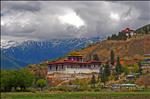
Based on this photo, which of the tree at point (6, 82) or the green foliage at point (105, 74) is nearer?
the tree at point (6, 82)

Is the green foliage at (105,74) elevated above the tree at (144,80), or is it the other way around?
the green foliage at (105,74)

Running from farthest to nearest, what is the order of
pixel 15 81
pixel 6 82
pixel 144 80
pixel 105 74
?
pixel 105 74 → pixel 144 80 → pixel 15 81 → pixel 6 82

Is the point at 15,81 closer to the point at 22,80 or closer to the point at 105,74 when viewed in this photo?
the point at 22,80

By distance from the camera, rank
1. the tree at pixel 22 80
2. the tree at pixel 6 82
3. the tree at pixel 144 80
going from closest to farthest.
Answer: the tree at pixel 6 82 → the tree at pixel 22 80 → the tree at pixel 144 80

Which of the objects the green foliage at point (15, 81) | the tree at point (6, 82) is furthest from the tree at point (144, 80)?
the tree at point (6, 82)

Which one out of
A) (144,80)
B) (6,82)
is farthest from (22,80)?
(144,80)

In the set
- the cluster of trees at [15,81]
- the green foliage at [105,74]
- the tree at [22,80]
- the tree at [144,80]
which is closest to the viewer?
the cluster of trees at [15,81]

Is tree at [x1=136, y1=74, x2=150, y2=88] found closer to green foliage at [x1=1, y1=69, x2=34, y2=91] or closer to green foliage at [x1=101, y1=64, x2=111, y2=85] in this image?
green foliage at [x1=101, y1=64, x2=111, y2=85]

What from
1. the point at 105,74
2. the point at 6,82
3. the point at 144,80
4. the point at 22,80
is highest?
the point at 105,74

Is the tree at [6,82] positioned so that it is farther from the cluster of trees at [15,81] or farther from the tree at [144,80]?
the tree at [144,80]

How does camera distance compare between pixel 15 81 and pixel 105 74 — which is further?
pixel 105 74

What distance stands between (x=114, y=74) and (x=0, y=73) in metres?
54.2

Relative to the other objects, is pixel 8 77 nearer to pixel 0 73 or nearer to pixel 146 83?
pixel 0 73

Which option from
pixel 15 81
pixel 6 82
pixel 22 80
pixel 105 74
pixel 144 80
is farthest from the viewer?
pixel 105 74
